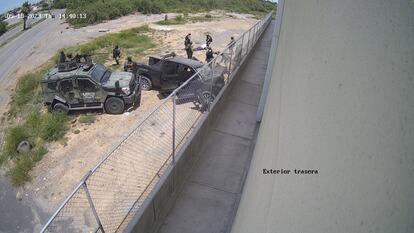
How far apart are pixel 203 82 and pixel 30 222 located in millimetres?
6061

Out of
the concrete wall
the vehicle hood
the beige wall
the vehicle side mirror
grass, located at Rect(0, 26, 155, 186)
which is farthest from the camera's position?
the vehicle hood

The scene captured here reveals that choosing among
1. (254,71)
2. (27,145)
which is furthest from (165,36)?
(27,145)

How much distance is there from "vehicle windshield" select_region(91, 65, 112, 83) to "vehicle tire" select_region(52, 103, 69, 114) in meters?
1.87

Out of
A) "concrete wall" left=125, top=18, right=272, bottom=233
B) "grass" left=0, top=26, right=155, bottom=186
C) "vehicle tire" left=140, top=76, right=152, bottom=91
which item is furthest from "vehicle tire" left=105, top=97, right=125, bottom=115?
"concrete wall" left=125, top=18, right=272, bottom=233

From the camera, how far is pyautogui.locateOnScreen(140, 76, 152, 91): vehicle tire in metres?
13.4

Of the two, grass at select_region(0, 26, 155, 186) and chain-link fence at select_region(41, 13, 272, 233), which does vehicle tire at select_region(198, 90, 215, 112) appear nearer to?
chain-link fence at select_region(41, 13, 272, 233)

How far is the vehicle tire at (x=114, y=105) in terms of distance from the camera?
1150cm

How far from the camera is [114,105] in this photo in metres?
11.6

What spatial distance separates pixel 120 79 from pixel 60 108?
2.86 metres

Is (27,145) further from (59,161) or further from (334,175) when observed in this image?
(334,175)

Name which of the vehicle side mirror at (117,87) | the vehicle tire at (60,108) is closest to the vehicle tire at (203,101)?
the vehicle side mirror at (117,87)

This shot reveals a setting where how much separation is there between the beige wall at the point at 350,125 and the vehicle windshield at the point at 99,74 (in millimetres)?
10957

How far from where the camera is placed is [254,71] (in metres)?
12.9

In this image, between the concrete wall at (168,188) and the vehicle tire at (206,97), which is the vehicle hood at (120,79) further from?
the concrete wall at (168,188)
